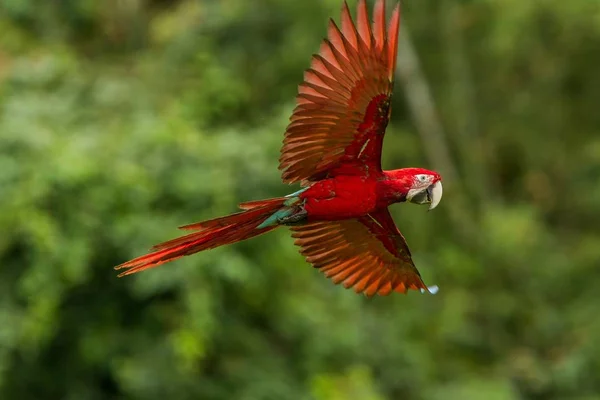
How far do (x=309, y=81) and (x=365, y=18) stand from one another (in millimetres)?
144

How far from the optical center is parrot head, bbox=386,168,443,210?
1.46 metres

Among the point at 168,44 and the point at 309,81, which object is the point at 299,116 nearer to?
the point at 309,81

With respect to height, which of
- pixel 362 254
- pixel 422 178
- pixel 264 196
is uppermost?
pixel 264 196

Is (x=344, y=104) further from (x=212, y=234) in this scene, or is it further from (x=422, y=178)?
(x=212, y=234)

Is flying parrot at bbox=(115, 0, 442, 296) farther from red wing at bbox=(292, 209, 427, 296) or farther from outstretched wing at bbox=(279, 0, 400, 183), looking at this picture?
red wing at bbox=(292, 209, 427, 296)

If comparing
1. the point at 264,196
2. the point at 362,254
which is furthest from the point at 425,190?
the point at 264,196

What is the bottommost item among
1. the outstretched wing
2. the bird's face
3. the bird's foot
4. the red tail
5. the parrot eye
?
the bird's face

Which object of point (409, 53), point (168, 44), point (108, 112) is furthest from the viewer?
point (409, 53)

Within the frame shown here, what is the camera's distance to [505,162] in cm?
605

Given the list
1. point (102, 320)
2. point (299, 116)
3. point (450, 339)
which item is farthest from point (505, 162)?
point (299, 116)

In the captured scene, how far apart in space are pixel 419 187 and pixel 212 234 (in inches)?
13.9

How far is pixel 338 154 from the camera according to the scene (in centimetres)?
149

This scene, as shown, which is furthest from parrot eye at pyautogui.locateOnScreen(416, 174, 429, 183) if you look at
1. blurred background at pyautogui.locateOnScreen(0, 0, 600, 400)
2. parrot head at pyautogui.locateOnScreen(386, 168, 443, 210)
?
blurred background at pyautogui.locateOnScreen(0, 0, 600, 400)

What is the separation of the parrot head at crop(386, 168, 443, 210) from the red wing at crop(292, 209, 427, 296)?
0.65 feet
